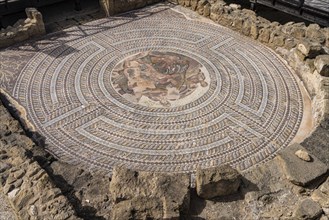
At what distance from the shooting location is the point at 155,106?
7777 millimetres

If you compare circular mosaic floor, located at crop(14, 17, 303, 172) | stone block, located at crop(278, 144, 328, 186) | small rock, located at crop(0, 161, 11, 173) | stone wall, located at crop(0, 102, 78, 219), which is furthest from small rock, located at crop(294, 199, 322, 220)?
small rock, located at crop(0, 161, 11, 173)

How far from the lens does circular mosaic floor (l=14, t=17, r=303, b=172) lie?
6.73 meters

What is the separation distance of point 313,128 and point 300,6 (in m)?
5.23

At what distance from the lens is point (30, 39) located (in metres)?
10.0

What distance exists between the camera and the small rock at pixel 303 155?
5.99 metres

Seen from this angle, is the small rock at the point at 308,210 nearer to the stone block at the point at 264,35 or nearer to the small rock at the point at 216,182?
the small rock at the point at 216,182

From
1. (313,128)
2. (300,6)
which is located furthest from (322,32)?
(313,128)

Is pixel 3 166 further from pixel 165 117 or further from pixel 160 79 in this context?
pixel 160 79

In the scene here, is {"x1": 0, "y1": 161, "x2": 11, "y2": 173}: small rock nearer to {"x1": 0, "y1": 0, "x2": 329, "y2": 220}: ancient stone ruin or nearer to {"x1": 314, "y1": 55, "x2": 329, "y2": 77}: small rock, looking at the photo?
{"x1": 0, "y1": 0, "x2": 329, "y2": 220}: ancient stone ruin

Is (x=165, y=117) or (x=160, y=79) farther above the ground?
(x=160, y=79)

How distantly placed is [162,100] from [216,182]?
2.94m

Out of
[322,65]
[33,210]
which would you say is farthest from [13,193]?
[322,65]

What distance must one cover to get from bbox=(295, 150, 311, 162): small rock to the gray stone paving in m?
0.69

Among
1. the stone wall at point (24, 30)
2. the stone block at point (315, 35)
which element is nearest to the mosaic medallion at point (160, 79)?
the stone wall at point (24, 30)
